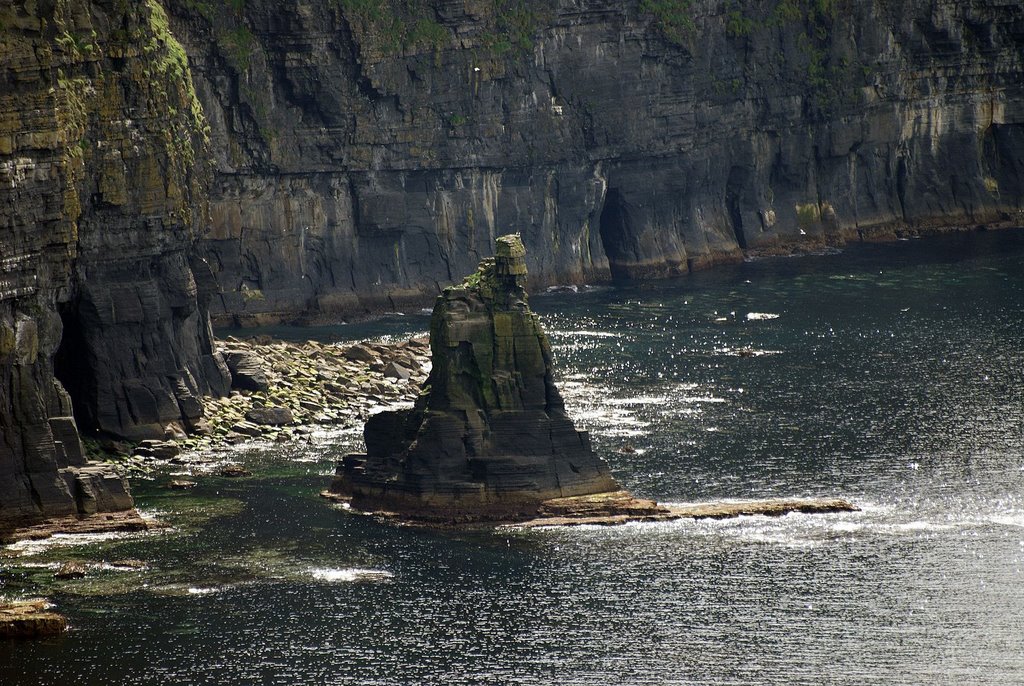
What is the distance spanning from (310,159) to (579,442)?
70319 mm

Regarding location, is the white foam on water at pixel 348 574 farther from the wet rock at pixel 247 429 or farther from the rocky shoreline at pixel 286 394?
the wet rock at pixel 247 429

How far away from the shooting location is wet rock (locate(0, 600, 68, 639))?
91000 millimetres

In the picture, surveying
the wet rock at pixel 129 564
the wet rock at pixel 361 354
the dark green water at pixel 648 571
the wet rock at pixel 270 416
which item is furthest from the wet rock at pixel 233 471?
the wet rock at pixel 361 354

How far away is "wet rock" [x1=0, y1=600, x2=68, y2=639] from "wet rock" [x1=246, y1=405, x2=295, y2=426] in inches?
1530

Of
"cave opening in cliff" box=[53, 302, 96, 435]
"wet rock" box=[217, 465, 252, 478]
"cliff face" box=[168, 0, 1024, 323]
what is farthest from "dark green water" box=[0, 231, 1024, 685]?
"cliff face" box=[168, 0, 1024, 323]

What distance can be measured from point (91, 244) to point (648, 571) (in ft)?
138

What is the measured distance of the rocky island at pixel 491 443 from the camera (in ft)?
358

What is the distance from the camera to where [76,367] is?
124m

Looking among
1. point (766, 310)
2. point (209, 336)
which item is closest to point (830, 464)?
point (209, 336)

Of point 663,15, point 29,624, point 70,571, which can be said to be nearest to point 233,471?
point 70,571

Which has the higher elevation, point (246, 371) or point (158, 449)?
point (246, 371)

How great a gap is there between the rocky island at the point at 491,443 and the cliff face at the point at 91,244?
14274 millimetres

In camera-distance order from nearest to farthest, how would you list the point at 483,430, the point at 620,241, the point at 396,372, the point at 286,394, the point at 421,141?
the point at 483,430
the point at 286,394
the point at 396,372
the point at 421,141
the point at 620,241

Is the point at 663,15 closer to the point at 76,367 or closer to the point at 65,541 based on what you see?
the point at 76,367
